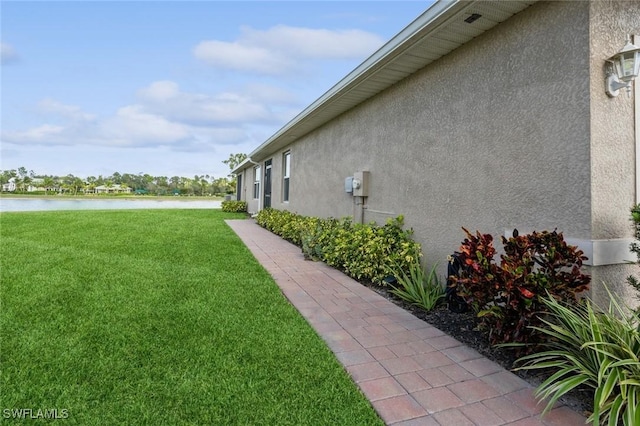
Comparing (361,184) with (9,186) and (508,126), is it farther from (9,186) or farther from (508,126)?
(9,186)

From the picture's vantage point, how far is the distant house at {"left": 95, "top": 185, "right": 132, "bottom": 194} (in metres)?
39.5

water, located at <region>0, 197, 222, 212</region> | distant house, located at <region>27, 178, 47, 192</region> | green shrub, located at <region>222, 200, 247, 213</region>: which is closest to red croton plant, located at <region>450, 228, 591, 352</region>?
green shrub, located at <region>222, 200, 247, 213</region>

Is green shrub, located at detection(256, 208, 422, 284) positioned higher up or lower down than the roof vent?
lower down

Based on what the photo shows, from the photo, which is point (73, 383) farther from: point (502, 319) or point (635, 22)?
point (635, 22)

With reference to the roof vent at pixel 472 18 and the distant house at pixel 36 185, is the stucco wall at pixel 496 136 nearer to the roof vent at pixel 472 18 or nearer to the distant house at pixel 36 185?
the roof vent at pixel 472 18

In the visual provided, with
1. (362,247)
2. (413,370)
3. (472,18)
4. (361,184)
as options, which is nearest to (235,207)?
(361,184)

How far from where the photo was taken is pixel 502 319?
2891mm

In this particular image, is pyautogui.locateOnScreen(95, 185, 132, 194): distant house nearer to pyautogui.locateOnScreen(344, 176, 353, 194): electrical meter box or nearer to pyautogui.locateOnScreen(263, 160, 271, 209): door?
pyautogui.locateOnScreen(263, 160, 271, 209): door

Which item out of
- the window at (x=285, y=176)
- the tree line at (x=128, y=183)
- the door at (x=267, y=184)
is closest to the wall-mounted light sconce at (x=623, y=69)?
the window at (x=285, y=176)

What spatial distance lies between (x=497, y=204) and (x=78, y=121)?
31.0 m

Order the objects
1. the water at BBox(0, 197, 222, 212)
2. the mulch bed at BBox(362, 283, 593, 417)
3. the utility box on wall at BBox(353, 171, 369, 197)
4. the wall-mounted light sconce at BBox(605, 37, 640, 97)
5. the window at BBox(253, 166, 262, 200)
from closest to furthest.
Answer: the mulch bed at BBox(362, 283, 593, 417), the wall-mounted light sconce at BBox(605, 37, 640, 97), the utility box on wall at BBox(353, 171, 369, 197), the water at BBox(0, 197, 222, 212), the window at BBox(253, 166, 262, 200)

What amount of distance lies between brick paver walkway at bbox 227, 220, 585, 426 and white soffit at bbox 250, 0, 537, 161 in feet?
10.9

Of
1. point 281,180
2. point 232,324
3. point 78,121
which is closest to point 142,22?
point 281,180

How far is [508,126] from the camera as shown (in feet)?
12.0
